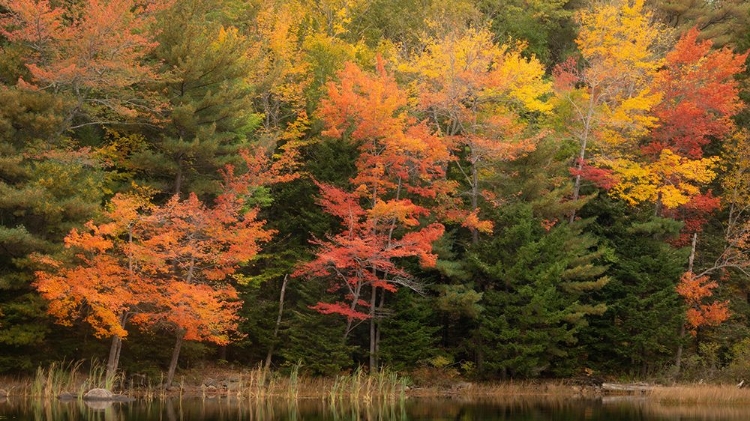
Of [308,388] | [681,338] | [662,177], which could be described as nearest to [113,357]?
[308,388]

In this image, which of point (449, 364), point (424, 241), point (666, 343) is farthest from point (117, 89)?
point (666, 343)

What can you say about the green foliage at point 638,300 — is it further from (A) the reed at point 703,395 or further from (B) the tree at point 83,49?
(B) the tree at point 83,49

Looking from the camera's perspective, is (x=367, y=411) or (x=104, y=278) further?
(x=104, y=278)

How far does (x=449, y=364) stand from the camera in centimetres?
3694

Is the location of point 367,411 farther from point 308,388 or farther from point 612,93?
point 612,93

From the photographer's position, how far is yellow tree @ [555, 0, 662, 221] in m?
38.8

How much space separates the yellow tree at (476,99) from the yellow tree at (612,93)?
2.36 metres

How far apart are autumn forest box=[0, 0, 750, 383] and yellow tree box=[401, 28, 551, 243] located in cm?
12

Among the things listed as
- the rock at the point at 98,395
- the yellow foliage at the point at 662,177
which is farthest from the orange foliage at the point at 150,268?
the yellow foliage at the point at 662,177

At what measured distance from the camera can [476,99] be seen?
3753 cm

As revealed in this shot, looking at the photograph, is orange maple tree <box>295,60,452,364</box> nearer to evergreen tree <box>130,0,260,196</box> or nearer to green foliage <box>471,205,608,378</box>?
green foliage <box>471,205,608,378</box>

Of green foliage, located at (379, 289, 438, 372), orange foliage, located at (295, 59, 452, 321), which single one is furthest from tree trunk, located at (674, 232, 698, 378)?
orange foliage, located at (295, 59, 452, 321)

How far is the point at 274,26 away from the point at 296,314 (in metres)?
15.8

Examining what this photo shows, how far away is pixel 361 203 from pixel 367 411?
10051 millimetres
